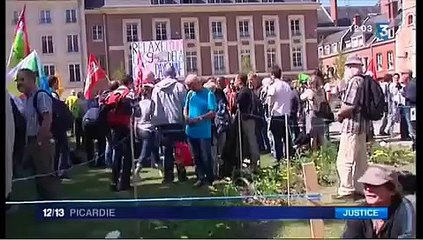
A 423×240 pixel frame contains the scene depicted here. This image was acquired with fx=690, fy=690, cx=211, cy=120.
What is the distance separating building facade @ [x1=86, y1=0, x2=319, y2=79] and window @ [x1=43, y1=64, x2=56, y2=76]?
244mm

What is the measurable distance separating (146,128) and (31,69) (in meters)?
0.75

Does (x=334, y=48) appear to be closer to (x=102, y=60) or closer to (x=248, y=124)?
(x=248, y=124)

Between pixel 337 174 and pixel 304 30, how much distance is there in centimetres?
83

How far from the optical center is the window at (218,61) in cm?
392

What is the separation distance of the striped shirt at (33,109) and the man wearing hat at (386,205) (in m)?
1.85

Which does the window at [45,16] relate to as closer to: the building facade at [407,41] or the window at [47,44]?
the window at [47,44]

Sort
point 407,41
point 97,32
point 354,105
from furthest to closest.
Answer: point 97,32, point 354,105, point 407,41

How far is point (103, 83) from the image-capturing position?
3.95 meters

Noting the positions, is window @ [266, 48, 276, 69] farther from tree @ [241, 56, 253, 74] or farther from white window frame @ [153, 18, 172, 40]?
white window frame @ [153, 18, 172, 40]

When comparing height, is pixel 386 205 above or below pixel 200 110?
below

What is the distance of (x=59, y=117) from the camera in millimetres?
4035

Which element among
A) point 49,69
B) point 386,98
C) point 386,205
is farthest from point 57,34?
point 386,205

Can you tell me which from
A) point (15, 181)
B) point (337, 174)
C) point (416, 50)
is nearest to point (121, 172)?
point (15, 181)

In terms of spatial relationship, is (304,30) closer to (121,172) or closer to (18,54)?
(121,172)
